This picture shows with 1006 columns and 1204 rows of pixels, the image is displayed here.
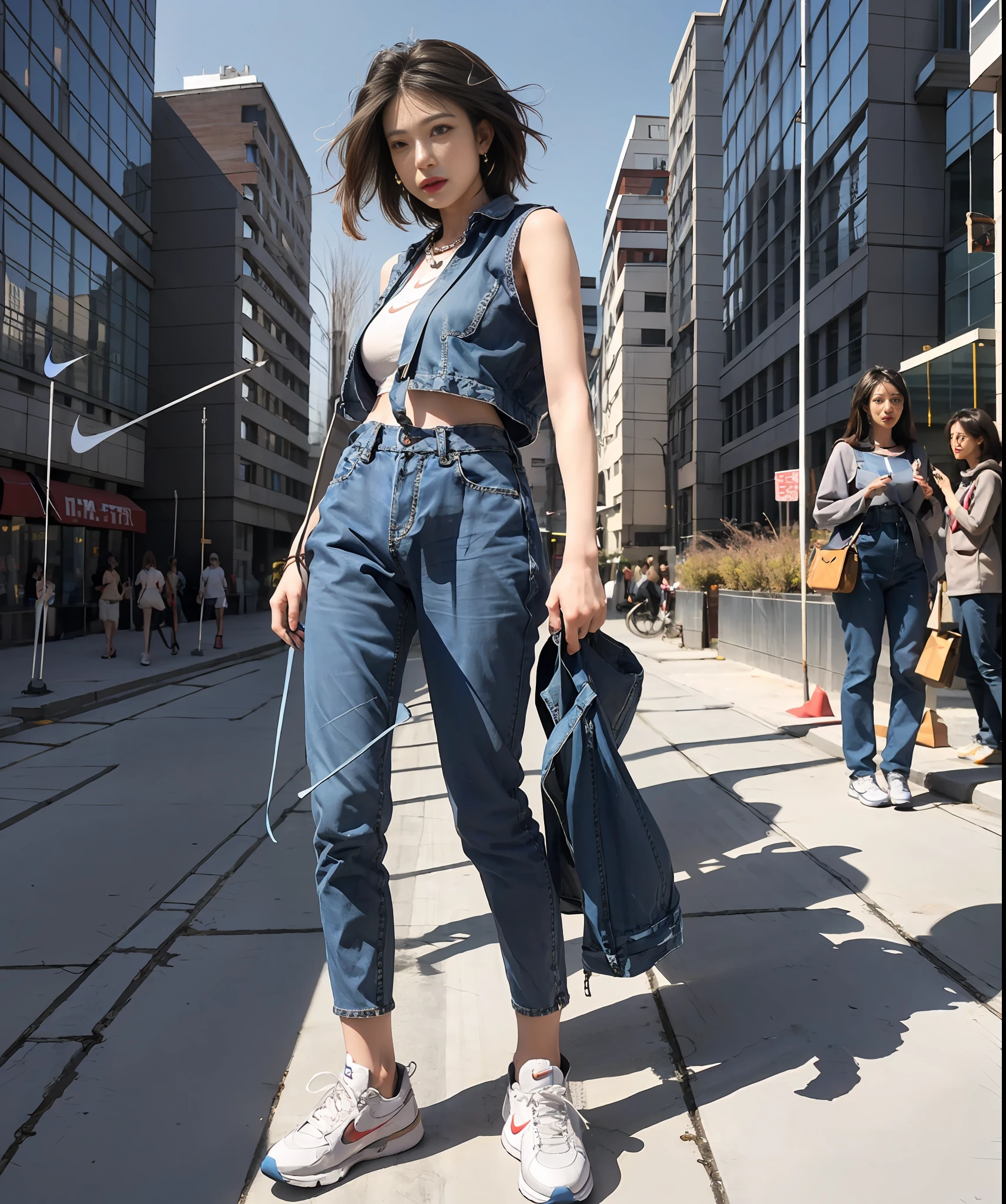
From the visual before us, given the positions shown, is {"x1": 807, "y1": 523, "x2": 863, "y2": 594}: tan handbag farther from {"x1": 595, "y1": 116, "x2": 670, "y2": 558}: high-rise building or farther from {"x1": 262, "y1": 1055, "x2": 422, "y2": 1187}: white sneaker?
{"x1": 595, "y1": 116, "x2": 670, "y2": 558}: high-rise building

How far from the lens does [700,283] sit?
127ft

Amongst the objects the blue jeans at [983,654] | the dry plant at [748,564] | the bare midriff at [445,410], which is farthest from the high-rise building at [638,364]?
the bare midriff at [445,410]

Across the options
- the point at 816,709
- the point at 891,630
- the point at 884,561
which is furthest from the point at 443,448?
the point at 816,709

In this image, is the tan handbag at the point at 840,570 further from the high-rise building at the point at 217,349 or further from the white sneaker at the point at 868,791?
the high-rise building at the point at 217,349

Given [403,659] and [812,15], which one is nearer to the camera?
[403,659]

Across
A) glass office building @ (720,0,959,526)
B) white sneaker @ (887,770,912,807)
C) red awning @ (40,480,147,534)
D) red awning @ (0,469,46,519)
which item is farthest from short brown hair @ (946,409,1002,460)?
red awning @ (40,480,147,534)

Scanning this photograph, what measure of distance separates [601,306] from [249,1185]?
220 feet

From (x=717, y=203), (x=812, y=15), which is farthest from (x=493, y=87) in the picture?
(x=717, y=203)

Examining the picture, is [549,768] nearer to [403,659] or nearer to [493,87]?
[403,659]

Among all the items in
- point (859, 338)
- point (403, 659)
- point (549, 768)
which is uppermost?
point (859, 338)

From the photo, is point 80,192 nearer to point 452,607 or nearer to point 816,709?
point 816,709

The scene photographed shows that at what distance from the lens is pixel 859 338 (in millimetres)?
21250

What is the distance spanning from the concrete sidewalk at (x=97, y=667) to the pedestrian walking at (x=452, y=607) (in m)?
6.67

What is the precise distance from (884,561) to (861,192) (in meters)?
19.6
